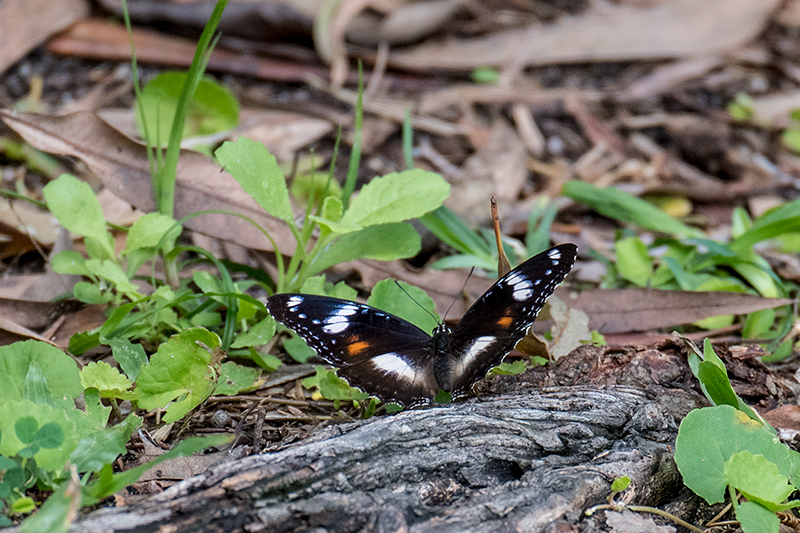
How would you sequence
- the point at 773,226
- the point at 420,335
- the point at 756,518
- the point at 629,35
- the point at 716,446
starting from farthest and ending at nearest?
the point at 629,35 < the point at 773,226 < the point at 420,335 < the point at 716,446 < the point at 756,518

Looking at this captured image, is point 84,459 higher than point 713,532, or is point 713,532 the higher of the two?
point 84,459

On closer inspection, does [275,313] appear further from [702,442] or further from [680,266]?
[680,266]

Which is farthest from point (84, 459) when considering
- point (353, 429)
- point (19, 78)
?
Result: point (19, 78)

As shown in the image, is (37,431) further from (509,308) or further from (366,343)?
(509,308)

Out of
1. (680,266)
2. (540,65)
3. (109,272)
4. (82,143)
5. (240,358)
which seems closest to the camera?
(109,272)

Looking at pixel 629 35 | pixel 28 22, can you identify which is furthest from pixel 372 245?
pixel 629 35

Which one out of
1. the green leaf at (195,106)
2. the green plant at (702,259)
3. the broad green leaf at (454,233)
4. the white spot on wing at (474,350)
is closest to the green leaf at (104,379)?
the white spot on wing at (474,350)

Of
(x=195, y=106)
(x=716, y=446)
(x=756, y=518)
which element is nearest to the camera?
(x=756, y=518)
